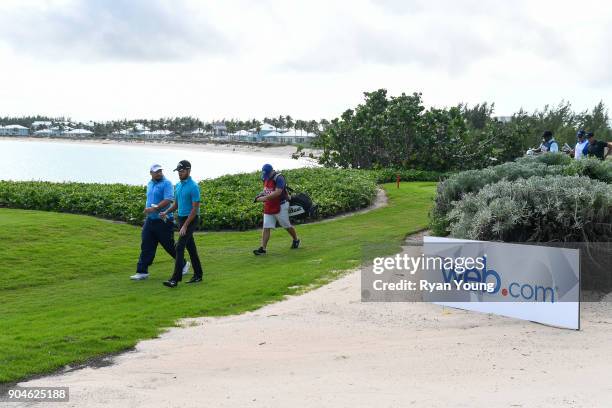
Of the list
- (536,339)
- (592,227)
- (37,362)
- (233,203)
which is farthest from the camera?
(233,203)

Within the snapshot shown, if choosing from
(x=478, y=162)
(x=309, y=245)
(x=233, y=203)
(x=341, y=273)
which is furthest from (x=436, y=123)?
(x=341, y=273)

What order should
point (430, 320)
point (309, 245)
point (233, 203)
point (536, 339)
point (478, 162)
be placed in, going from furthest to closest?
1. point (478, 162)
2. point (233, 203)
3. point (309, 245)
4. point (430, 320)
5. point (536, 339)

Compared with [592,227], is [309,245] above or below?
below

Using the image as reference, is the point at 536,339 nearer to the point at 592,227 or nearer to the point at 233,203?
the point at 592,227

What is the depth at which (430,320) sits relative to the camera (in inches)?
306

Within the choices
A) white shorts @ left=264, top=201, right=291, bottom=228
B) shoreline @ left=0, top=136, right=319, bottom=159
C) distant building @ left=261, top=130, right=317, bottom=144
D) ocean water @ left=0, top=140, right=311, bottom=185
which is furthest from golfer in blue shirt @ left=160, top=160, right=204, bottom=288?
distant building @ left=261, top=130, right=317, bottom=144

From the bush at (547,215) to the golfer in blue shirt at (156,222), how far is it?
14.5 ft

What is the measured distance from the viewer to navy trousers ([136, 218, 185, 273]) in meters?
10.6

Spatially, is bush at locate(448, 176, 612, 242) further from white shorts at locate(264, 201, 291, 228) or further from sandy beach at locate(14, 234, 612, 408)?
white shorts at locate(264, 201, 291, 228)

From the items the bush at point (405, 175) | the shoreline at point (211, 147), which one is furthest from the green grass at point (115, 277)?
the shoreline at point (211, 147)

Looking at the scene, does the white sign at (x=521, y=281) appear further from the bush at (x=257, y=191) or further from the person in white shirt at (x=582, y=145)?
the bush at (x=257, y=191)

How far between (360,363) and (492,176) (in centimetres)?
581

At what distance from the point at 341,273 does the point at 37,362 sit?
16.2ft

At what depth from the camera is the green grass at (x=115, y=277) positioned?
23.3 ft
